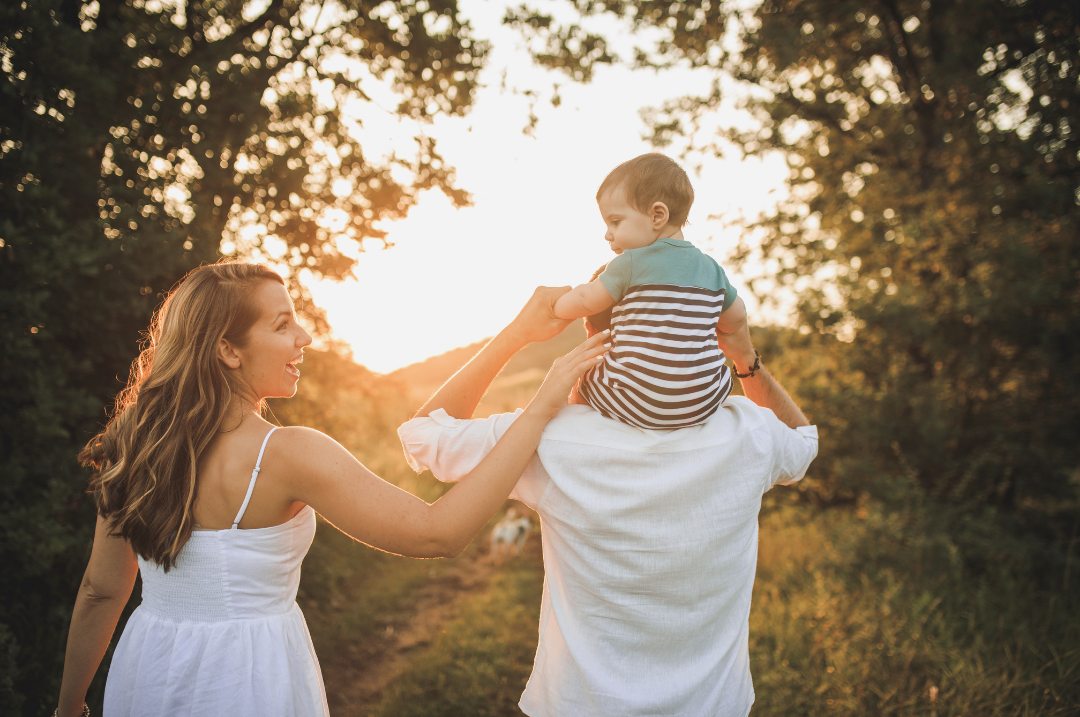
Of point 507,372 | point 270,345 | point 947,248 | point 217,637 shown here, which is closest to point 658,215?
point 270,345

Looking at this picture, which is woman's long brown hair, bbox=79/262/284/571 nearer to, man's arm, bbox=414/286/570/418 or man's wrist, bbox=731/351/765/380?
man's arm, bbox=414/286/570/418

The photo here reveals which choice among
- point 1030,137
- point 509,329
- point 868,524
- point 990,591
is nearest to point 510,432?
point 509,329

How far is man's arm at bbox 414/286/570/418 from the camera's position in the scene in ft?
6.36

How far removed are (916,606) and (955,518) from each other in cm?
212

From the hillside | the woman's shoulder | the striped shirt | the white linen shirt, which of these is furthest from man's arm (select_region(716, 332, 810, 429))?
the hillside

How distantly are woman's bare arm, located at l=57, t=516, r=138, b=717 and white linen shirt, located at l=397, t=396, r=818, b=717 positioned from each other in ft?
3.32

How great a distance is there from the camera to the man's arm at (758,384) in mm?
2131

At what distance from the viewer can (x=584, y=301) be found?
6.21 feet

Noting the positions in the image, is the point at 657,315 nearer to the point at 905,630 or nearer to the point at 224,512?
the point at 224,512

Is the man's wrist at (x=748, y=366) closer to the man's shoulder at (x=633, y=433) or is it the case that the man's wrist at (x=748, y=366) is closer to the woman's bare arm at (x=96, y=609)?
the man's shoulder at (x=633, y=433)

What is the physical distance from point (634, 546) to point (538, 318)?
30.8 inches

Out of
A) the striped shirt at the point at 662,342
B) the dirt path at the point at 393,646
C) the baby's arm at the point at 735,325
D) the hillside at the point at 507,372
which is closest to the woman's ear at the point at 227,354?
the striped shirt at the point at 662,342

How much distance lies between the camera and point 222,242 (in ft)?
15.1

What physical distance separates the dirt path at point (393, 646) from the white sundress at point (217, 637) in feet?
9.93
